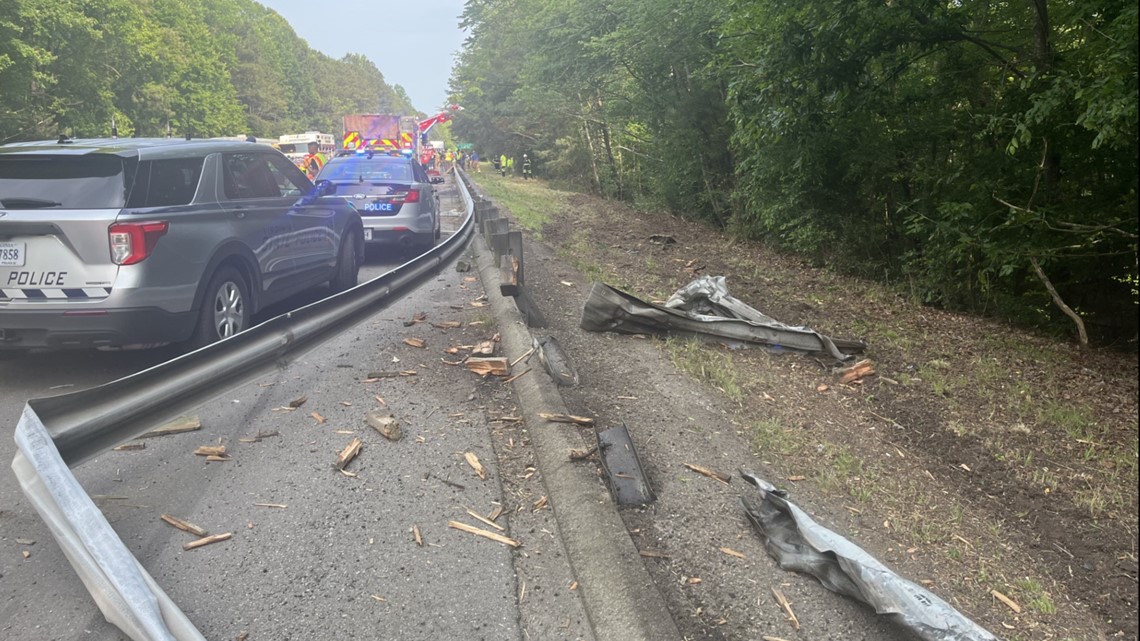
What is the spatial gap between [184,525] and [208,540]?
222 mm

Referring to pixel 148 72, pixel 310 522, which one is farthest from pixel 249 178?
pixel 148 72

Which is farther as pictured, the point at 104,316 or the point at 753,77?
the point at 753,77

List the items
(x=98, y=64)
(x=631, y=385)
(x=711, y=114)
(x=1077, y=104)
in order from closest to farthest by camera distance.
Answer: (x=631, y=385), (x=1077, y=104), (x=711, y=114), (x=98, y=64)

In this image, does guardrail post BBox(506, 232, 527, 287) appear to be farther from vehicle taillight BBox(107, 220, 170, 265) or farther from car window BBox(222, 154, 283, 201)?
vehicle taillight BBox(107, 220, 170, 265)

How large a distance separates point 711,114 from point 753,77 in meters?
10.1

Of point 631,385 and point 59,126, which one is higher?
point 59,126

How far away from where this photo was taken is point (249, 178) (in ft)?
24.8

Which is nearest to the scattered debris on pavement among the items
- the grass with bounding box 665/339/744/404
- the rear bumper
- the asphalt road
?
the asphalt road

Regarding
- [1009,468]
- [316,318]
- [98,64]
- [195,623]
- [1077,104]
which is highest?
[98,64]

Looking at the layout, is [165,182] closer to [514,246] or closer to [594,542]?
[514,246]

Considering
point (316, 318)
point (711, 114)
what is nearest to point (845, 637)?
point (316, 318)

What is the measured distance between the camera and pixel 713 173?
20.3 m

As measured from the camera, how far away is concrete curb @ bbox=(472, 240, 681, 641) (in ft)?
9.78

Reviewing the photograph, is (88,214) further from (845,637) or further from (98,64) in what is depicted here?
(98,64)
